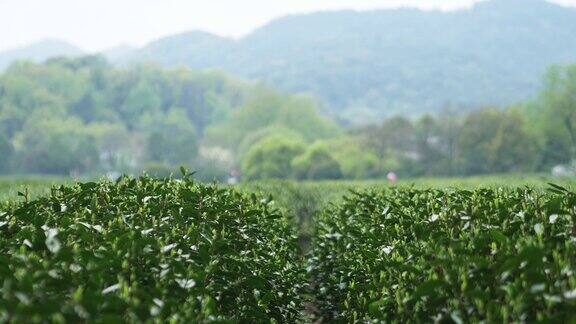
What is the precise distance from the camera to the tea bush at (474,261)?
316cm

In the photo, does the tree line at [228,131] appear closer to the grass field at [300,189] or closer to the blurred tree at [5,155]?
the blurred tree at [5,155]

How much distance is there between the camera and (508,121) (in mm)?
65500

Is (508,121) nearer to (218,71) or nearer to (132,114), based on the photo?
(132,114)

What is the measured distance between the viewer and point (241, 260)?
5039 millimetres

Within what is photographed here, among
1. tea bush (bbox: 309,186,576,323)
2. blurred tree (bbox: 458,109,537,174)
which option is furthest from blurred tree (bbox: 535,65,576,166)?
tea bush (bbox: 309,186,576,323)

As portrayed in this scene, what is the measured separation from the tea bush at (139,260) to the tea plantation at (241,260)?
10 millimetres

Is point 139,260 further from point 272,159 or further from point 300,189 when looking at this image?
point 272,159

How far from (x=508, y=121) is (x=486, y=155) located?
431 cm

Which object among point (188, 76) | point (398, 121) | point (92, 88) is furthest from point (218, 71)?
point (398, 121)

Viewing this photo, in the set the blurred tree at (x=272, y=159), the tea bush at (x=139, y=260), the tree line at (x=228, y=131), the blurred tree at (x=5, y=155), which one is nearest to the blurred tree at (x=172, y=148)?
the tree line at (x=228, y=131)

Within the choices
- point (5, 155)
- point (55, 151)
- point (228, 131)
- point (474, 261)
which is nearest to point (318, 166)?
point (55, 151)

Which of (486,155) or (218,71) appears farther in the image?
(218,71)

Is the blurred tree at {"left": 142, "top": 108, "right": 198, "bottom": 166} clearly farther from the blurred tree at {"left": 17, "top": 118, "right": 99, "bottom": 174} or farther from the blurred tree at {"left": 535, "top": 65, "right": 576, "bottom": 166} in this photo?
the blurred tree at {"left": 535, "top": 65, "right": 576, "bottom": 166}

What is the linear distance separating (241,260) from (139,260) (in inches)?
53.4
